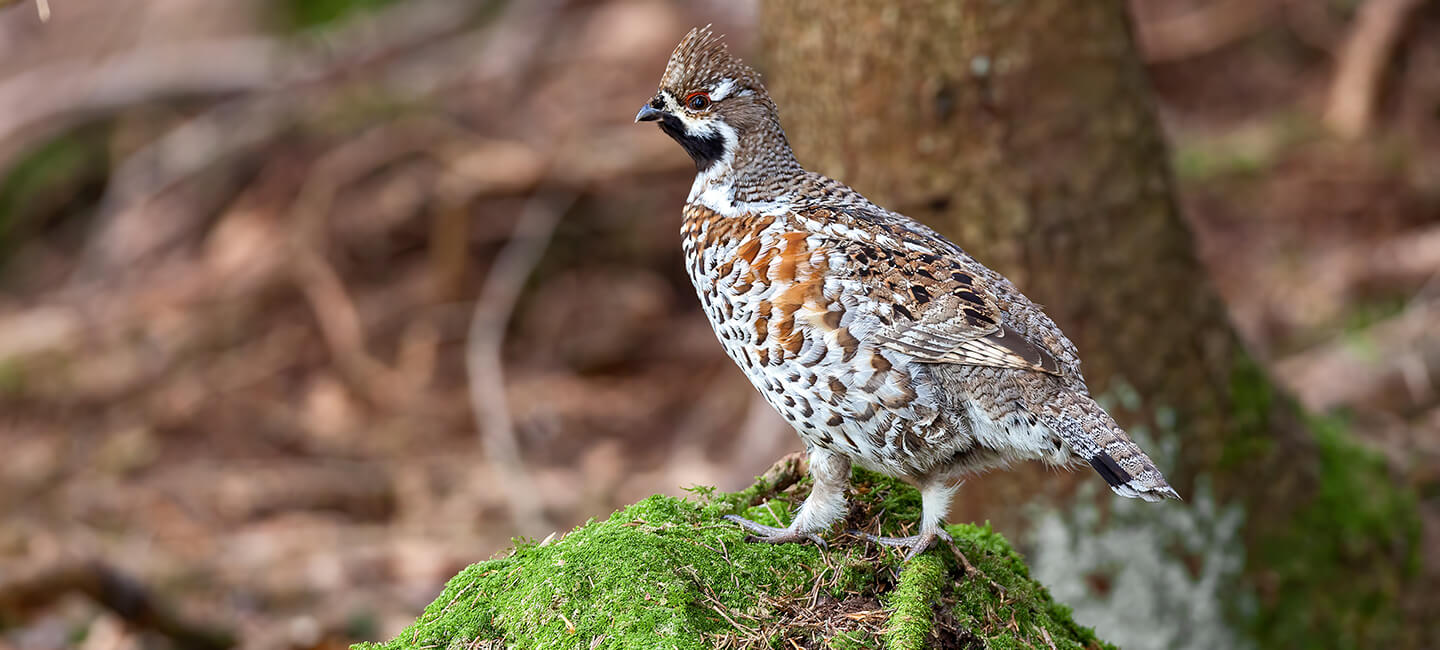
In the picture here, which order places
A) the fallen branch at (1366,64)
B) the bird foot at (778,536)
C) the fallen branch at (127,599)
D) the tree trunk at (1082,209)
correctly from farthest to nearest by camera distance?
1. the fallen branch at (1366,64)
2. the fallen branch at (127,599)
3. the tree trunk at (1082,209)
4. the bird foot at (778,536)

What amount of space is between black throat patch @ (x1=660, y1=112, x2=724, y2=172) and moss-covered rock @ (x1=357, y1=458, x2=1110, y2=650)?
118cm

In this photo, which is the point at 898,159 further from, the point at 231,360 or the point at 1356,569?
the point at 231,360

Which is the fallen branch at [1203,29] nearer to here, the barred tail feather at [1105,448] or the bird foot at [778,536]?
the barred tail feather at [1105,448]

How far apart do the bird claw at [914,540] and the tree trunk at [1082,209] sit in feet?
6.94

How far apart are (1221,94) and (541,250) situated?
6.80 meters

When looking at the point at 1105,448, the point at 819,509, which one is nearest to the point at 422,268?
the point at 819,509

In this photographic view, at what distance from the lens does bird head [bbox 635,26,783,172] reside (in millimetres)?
3939

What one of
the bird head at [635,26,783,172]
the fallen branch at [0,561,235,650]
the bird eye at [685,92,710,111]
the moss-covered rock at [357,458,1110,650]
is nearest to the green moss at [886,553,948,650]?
the moss-covered rock at [357,458,1110,650]

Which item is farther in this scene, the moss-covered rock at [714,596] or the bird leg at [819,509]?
the bird leg at [819,509]

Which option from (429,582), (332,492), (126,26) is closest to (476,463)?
(332,492)

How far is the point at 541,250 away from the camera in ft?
34.2

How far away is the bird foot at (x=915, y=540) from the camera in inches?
134

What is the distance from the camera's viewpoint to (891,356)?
343 cm

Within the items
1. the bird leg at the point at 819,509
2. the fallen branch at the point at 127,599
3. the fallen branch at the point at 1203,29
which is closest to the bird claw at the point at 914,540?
the bird leg at the point at 819,509
